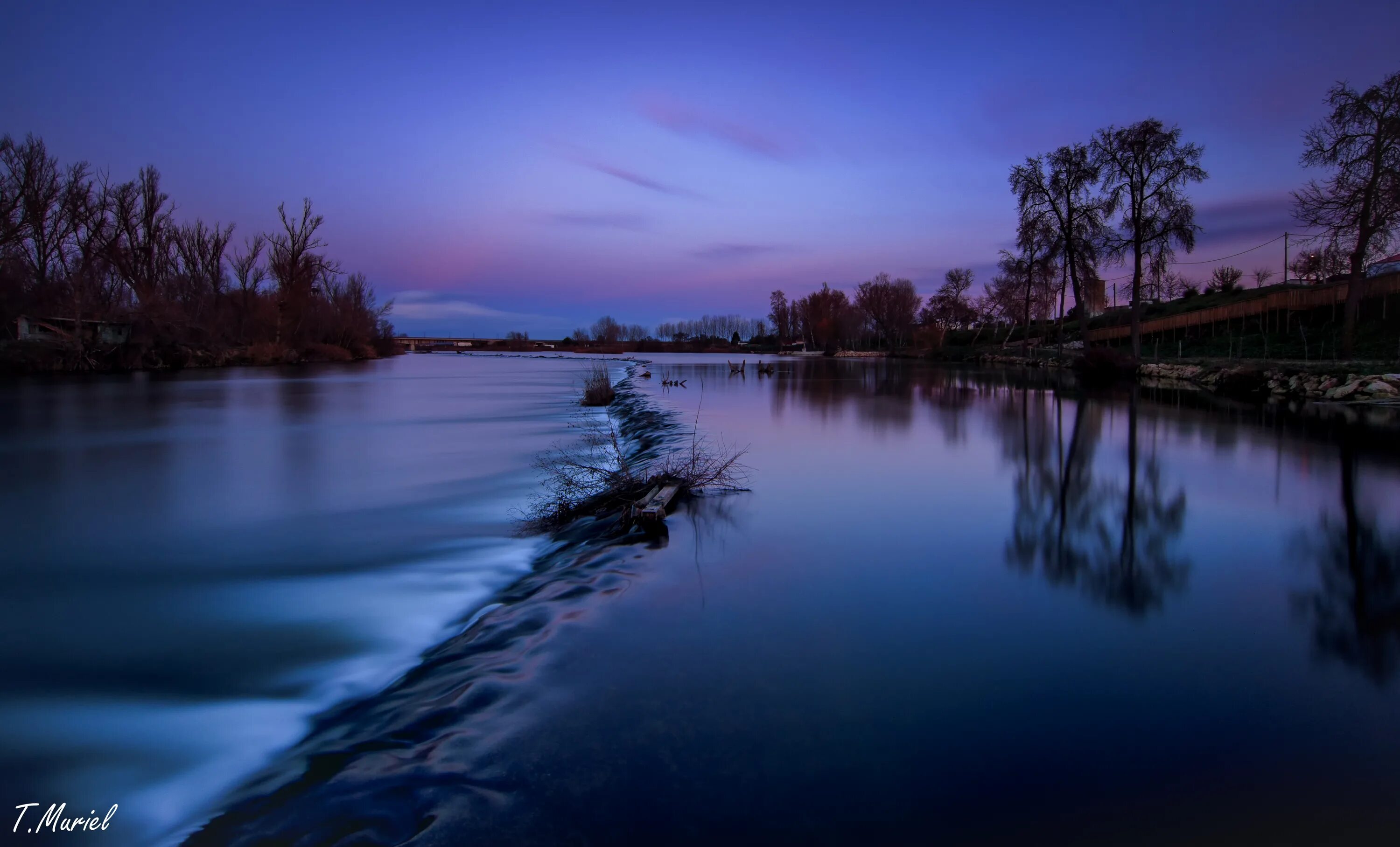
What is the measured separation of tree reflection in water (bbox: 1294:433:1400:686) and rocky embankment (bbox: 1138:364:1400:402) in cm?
1271

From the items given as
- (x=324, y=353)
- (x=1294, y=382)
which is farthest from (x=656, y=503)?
(x=324, y=353)

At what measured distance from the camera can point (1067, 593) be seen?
5.34 metres

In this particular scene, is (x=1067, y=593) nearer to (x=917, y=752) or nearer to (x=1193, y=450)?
(x=917, y=752)

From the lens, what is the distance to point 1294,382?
19.1 meters

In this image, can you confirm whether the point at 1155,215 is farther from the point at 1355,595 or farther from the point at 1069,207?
the point at 1355,595

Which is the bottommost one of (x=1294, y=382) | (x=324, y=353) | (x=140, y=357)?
(x=1294, y=382)

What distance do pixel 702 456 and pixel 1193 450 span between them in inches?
297

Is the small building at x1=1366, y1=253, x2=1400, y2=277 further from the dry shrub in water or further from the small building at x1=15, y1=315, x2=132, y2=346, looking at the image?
the small building at x1=15, y1=315, x2=132, y2=346

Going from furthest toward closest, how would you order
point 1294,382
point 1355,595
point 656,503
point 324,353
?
point 324,353, point 1294,382, point 656,503, point 1355,595

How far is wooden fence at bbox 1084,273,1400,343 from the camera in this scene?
24438 mm

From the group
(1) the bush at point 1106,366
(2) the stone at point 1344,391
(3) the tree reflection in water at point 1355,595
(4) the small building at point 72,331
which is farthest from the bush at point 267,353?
(3) the tree reflection in water at point 1355,595

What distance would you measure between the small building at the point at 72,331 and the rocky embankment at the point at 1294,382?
43205 millimetres
